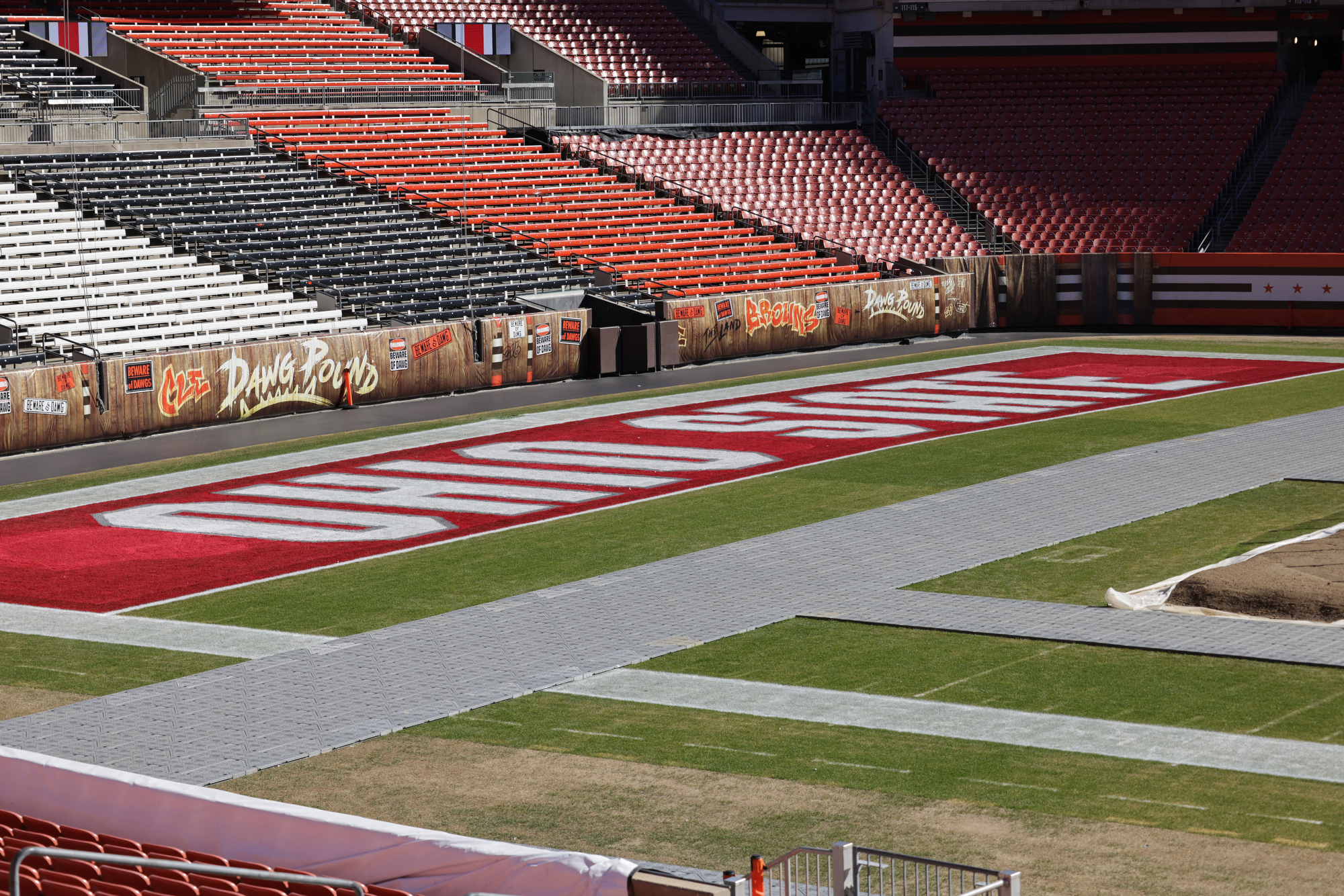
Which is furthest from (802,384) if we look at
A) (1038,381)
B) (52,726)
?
(52,726)

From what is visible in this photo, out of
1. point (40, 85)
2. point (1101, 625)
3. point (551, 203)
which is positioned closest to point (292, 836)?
point (1101, 625)

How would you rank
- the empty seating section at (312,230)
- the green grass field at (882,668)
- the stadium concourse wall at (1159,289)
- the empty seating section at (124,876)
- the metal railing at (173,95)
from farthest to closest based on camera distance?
1. the metal railing at (173,95)
2. the stadium concourse wall at (1159,289)
3. the empty seating section at (312,230)
4. the green grass field at (882,668)
5. the empty seating section at (124,876)

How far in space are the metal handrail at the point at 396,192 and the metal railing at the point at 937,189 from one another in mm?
11716

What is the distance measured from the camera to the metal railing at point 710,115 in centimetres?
4991

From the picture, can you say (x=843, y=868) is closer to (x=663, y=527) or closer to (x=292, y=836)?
(x=292, y=836)

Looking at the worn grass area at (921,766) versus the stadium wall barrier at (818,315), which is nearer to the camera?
the worn grass area at (921,766)

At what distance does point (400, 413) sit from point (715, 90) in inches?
1005

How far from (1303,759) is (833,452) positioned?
14.4m

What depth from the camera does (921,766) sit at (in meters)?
12.1

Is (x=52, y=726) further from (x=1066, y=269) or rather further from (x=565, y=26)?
(x=565, y=26)

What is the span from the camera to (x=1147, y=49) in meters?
54.7

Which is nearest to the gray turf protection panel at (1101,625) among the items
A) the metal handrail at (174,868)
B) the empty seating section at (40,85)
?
the metal handrail at (174,868)

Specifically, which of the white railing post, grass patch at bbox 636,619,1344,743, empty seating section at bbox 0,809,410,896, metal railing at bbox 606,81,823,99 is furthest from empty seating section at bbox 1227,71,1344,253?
empty seating section at bbox 0,809,410,896

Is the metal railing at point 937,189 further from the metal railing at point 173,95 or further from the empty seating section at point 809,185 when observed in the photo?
the metal railing at point 173,95
